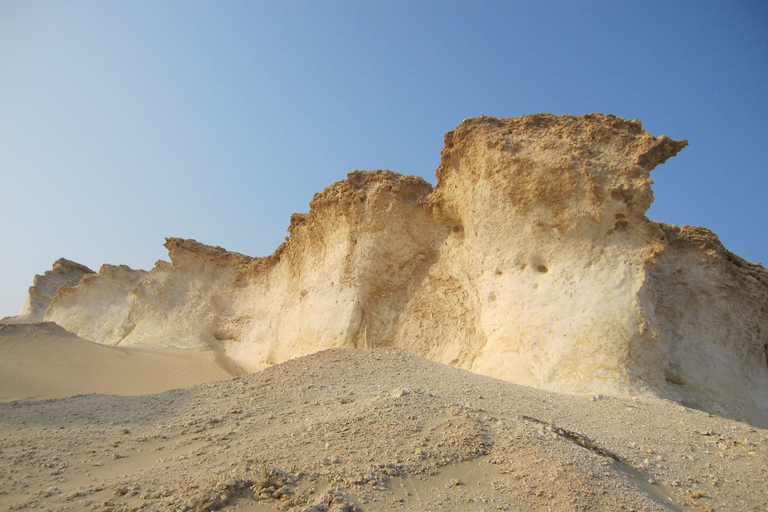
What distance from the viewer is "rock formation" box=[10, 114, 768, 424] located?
743 centimetres

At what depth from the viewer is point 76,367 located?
8938 millimetres

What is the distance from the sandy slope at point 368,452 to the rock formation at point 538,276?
2.09 m

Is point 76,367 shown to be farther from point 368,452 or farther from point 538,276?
point 538,276

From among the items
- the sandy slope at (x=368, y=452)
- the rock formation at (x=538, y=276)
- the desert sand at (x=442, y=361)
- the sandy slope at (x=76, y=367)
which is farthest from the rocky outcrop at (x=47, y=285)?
the sandy slope at (x=368, y=452)

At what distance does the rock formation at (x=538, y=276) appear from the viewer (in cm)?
743

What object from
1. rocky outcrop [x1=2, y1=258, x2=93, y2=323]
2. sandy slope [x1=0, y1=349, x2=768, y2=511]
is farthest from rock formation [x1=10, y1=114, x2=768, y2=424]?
rocky outcrop [x1=2, y1=258, x2=93, y2=323]

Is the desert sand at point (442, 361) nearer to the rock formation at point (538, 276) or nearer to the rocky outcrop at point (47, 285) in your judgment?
the rock formation at point (538, 276)

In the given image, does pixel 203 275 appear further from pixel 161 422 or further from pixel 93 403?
pixel 161 422

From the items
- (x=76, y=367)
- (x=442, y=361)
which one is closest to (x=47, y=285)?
(x=76, y=367)

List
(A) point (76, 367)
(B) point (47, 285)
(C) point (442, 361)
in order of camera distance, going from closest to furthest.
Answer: (A) point (76, 367)
(C) point (442, 361)
(B) point (47, 285)

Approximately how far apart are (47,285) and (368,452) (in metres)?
25.6

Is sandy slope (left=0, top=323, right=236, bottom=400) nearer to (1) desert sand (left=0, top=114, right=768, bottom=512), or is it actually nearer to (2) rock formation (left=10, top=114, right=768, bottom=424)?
(1) desert sand (left=0, top=114, right=768, bottom=512)

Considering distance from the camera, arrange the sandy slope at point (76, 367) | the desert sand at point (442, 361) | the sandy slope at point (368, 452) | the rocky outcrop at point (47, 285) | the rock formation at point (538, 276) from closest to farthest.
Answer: the sandy slope at point (368, 452) < the desert sand at point (442, 361) < the sandy slope at point (76, 367) < the rock formation at point (538, 276) < the rocky outcrop at point (47, 285)

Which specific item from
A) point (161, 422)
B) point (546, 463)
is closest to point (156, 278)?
point (161, 422)
